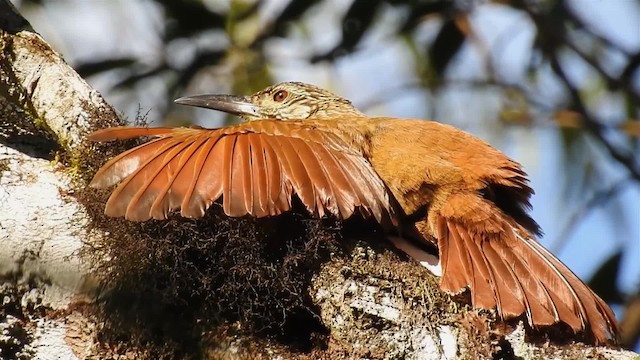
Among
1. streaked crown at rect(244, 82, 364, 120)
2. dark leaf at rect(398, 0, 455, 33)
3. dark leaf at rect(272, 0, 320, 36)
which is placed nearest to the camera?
streaked crown at rect(244, 82, 364, 120)

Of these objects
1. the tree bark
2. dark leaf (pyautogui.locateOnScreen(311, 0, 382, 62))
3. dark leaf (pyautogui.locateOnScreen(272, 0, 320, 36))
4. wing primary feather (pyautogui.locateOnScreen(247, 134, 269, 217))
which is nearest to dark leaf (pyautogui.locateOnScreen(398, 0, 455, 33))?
dark leaf (pyautogui.locateOnScreen(311, 0, 382, 62))

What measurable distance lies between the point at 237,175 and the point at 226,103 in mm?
2123

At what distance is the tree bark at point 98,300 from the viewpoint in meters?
2.70

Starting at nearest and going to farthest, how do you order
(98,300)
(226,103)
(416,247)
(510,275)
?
(98,300), (510,275), (416,247), (226,103)

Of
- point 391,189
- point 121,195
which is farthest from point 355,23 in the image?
point 121,195

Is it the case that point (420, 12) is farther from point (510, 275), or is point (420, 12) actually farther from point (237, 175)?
point (237, 175)

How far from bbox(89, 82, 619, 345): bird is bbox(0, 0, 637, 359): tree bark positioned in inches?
4.9

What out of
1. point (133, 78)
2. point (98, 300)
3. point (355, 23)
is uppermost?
point (355, 23)

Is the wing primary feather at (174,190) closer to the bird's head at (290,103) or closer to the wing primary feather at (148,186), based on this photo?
the wing primary feather at (148,186)

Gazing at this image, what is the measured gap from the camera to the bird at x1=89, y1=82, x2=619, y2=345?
3045mm

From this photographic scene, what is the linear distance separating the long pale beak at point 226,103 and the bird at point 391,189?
3.37 feet

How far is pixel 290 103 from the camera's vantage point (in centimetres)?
565

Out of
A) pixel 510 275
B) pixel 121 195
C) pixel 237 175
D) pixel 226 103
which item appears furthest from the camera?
pixel 226 103

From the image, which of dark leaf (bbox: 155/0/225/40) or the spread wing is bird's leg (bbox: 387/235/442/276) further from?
dark leaf (bbox: 155/0/225/40)
